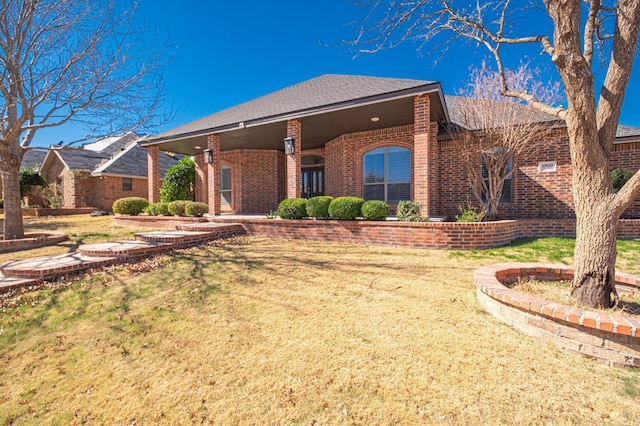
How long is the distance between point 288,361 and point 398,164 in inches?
356

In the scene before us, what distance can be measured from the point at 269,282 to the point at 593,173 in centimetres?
425

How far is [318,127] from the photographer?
10.1 meters

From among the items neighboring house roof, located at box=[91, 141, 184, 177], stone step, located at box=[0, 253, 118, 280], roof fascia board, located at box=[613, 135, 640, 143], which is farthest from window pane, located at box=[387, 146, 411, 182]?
neighboring house roof, located at box=[91, 141, 184, 177]

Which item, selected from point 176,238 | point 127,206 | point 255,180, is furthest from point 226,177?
point 176,238

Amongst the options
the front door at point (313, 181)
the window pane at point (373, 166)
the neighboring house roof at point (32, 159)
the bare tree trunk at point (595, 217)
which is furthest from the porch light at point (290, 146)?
the neighboring house roof at point (32, 159)

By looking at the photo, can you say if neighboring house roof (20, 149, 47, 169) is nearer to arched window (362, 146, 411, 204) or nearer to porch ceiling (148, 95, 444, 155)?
porch ceiling (148, 95, 444, 155)

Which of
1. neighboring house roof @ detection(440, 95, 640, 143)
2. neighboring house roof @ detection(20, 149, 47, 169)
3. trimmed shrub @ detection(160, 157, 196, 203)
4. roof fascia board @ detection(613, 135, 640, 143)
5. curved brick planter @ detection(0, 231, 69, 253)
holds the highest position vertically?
neighboring house roof @ detection(20, 149, 47, 169)

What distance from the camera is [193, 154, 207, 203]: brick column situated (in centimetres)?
1473

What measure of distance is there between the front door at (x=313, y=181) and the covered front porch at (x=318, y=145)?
0.05 m

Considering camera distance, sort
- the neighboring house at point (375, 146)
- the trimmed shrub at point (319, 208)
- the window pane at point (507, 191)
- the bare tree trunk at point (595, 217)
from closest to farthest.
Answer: the bare tree trunk at point (595, 217), the neighboring house at point (375, 146), the trimmed shrub at point (319, 208), the window pane at point (507, 191)

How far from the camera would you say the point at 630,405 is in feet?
6.32

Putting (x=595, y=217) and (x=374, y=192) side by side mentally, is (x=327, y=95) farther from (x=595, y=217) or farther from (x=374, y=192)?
(x=595, y=217)

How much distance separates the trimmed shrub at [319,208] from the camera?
789 centimetres

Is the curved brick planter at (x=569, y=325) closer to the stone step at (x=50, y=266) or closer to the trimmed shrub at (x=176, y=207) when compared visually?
the stone step at (x=50, y=266)
